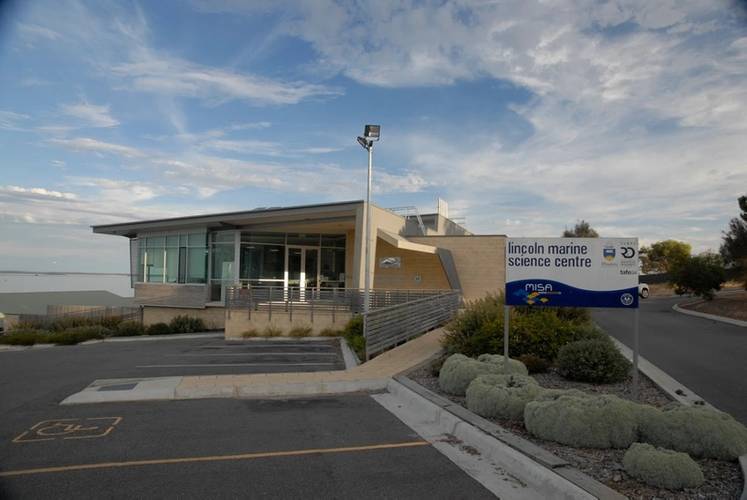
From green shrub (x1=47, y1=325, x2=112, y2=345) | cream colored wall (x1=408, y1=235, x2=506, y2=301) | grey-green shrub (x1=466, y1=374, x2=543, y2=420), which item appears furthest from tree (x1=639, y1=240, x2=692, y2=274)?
grey-green shrub (x1=466, y1=374, x2=543, y2=420)

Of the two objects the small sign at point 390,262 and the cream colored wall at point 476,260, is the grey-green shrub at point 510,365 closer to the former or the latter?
the cream colored wall at point 476,260

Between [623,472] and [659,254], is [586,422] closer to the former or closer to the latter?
[623,472]

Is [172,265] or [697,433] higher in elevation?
[172,265]

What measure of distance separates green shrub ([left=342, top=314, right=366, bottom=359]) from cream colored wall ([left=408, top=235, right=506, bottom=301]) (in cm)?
1010

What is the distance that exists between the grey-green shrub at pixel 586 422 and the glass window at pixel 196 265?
24206 millimetres

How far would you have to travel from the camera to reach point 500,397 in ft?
24.1

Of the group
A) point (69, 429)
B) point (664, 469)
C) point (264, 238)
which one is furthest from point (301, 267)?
point (664, 469)

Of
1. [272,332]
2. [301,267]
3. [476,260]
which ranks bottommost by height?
[272,332]

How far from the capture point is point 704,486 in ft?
16.1

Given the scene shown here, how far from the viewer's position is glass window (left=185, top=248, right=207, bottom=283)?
28.6 meters

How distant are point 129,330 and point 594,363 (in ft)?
70.8

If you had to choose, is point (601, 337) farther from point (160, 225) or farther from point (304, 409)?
point (160, 225)

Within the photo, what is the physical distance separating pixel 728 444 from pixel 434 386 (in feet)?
16.2

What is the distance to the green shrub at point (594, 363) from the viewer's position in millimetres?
9828
